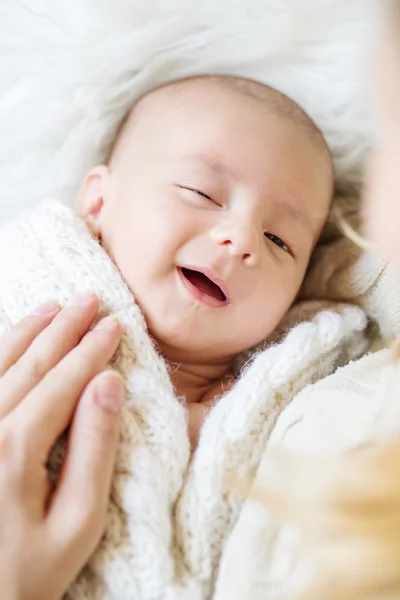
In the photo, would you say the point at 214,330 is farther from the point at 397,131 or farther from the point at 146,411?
the point at 397,131

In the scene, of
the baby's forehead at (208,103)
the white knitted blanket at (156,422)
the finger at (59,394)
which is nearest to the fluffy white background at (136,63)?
the baby's forehead at (208,103)

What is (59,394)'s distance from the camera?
76cm

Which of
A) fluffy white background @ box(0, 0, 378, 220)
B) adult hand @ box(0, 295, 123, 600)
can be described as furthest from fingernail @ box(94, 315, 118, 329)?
fluffy white background @ box(0, 0, 378, 220)

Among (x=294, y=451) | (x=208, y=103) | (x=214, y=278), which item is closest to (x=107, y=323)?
(x=214, y=278)

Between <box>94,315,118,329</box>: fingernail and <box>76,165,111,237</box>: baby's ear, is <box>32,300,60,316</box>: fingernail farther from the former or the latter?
<box>76,165,111,237</box>: baby's ear

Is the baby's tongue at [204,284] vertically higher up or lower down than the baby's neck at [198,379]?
higher up

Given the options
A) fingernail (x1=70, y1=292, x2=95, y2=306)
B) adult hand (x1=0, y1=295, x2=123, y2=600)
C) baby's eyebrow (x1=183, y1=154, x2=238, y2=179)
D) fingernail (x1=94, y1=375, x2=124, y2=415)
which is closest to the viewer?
adult hand (x1=0, y1=295, x2=123, y2=600)

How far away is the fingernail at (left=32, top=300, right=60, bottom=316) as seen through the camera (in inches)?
34.8

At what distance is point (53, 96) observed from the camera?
1.12 meters

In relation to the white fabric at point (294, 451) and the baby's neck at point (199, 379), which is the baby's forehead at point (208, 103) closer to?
the baby's neck at point (199, 379)

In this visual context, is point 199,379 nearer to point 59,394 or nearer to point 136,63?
point 59,394

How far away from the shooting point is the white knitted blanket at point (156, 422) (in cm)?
74

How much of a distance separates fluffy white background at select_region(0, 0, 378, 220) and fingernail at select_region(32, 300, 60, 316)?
0.35 meters

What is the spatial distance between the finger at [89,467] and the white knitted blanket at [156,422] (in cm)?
4
